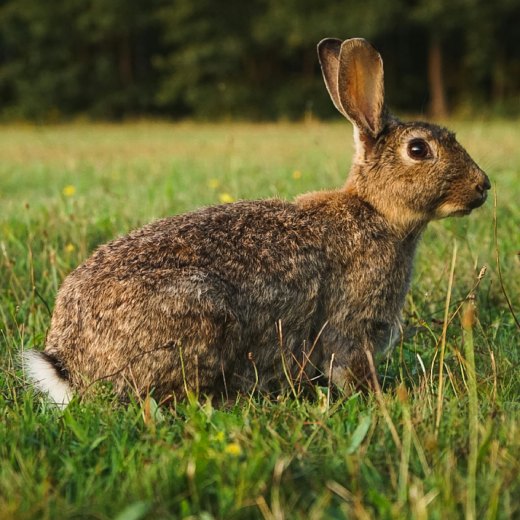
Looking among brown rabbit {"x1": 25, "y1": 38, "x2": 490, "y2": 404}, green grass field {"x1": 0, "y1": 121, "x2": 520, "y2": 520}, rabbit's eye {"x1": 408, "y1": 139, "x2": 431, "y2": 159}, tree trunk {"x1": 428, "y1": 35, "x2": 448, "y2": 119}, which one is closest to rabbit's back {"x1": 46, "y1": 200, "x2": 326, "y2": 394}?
brown rabbit {"x1": 25, "y1": 38, "x2": 490, "y2": 404}

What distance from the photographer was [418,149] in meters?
4.10

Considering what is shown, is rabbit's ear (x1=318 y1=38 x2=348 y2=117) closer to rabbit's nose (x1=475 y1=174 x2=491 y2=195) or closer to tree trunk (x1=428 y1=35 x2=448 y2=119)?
rabbit's nose (x1=475 y1=174 x2=491 y2=195)

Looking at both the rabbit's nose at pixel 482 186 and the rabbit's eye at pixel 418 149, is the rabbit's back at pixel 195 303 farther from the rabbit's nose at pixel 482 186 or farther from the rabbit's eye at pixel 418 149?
the rabbit's nose at pixel 482 186

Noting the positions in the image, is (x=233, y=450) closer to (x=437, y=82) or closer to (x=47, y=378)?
(x=47, y=378)

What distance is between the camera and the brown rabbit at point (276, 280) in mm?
3404

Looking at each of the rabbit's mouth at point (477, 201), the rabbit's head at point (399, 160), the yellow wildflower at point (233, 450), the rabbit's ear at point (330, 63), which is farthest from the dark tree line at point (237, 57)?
the yellow wildflower at point (233, 450)

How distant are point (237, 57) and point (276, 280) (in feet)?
112

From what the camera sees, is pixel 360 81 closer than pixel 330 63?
Yes

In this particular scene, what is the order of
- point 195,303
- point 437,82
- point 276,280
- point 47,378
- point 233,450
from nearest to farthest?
point 233,450 < point 195,303 < point 47,378 < point 276,280 < point 437,82

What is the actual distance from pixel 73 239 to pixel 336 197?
217 cm

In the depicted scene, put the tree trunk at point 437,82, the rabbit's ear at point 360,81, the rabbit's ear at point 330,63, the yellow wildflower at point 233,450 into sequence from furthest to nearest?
the tree trunk at point 437,82 → the rabbit's ear at point 330,63 → the rabbit's ear at point 360,81 → the yellow wildflower at point 233,450

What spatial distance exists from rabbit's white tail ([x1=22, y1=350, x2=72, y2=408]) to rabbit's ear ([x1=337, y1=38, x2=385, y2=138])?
1.88m

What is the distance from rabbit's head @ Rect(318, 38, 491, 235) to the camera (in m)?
4.05

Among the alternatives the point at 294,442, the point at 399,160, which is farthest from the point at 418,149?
the point at 294,442
